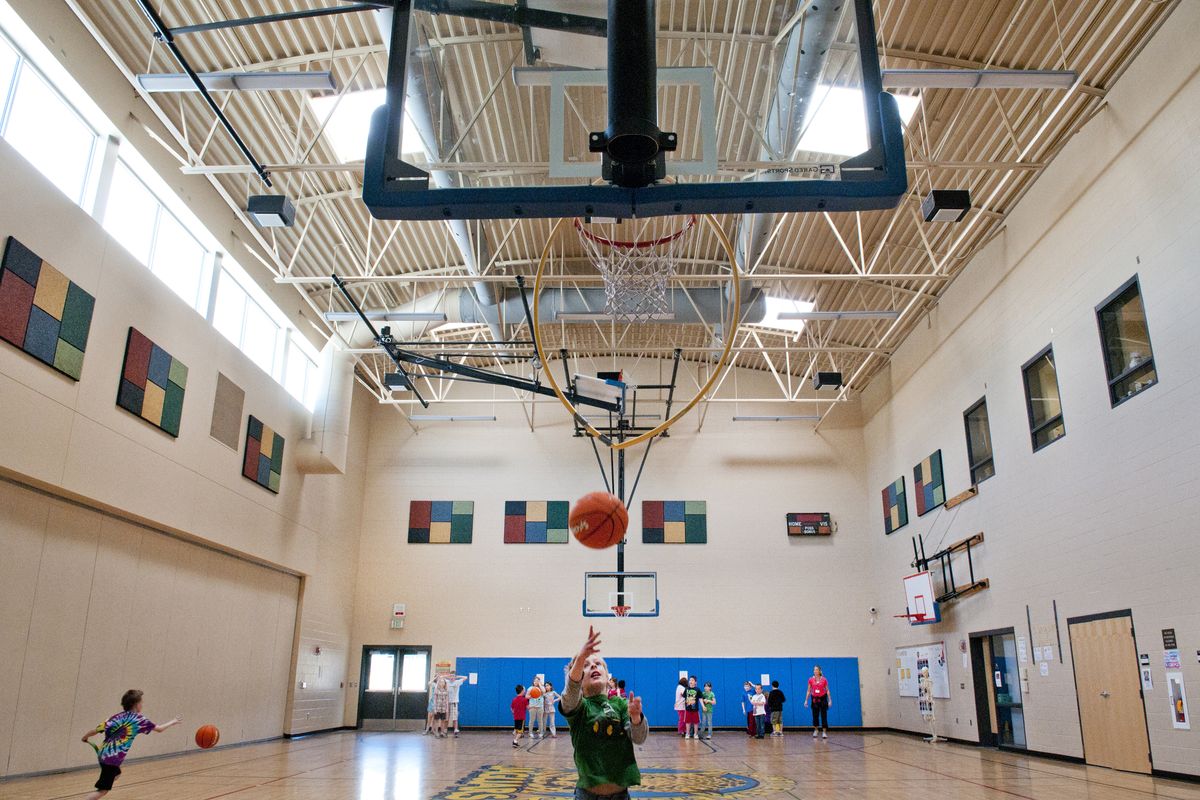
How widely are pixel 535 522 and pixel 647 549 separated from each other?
3200 millimetres

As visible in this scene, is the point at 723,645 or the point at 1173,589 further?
the point at 723,645

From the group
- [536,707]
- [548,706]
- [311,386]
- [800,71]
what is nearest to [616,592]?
[548,706]

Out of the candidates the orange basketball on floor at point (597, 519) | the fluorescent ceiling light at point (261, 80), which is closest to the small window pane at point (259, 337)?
the fluorescent ceiling light at point (261, 80)

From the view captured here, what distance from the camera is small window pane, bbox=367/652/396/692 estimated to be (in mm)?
22672

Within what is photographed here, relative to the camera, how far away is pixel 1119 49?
36.4ft

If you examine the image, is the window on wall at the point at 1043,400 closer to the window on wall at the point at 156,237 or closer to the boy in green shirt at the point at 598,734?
the boy in green shirt at the point at 598,734

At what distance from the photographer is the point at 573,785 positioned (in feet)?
34.4

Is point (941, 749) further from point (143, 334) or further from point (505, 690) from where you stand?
point (143, 334)

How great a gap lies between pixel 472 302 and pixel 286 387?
4567mm

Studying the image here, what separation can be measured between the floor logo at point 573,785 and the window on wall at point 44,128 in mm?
9311

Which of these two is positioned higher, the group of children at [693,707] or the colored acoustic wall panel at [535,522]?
the colored acoustic wall panel at [535,522]

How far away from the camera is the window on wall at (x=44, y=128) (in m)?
10.3

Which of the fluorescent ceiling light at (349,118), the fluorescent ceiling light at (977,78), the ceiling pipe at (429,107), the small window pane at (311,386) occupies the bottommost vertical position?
the ceiling pipe at (429,107)

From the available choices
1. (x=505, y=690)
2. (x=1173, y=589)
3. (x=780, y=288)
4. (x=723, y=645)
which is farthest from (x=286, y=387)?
(x=1173, y=589)
